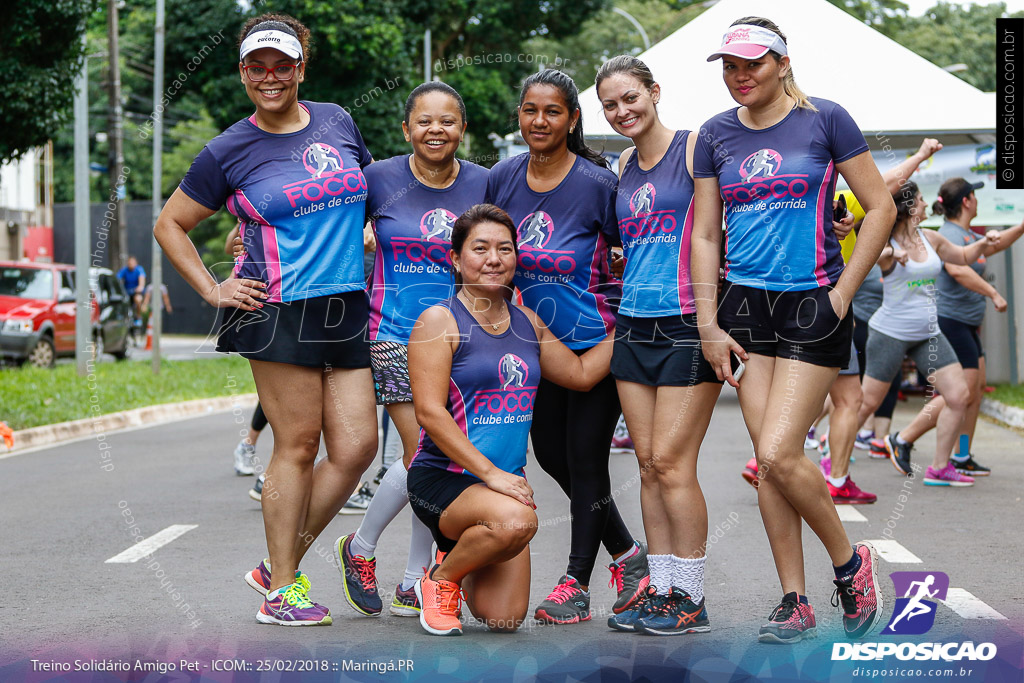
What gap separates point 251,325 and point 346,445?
0.55 m

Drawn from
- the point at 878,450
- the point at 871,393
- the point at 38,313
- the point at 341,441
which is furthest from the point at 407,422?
the point at 38,313

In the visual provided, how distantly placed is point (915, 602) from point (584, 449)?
1272 mm

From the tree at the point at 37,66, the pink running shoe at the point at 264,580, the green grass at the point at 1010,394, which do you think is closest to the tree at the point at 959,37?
the green grass at the point at 1010,394

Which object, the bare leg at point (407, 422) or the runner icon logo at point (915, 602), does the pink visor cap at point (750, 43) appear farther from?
the runner icon logo at point (915, 602)

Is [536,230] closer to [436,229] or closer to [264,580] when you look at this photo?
[436,229]

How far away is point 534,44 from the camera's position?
34750 millimetres

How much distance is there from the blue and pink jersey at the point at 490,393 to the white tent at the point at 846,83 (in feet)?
28.3

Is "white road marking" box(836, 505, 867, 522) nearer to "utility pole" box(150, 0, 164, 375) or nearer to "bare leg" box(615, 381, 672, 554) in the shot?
"bare leg" box(615, 381, 672, 554)

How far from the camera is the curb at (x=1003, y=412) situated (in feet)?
38.8

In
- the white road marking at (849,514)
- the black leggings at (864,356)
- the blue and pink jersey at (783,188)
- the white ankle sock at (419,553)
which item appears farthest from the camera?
the black leggings at (864,356)

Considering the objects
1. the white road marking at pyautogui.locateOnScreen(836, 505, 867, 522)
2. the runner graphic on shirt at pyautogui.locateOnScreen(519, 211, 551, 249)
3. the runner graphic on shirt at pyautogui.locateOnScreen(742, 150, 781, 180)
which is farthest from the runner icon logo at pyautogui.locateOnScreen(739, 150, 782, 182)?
the white road marking at pyautogui.locateOnScreen(836, 505, 867, 522)

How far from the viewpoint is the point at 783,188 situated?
4.01m

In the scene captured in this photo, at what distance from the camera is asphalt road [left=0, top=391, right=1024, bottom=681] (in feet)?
12.9

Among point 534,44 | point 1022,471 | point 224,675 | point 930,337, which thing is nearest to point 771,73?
point 224,675
